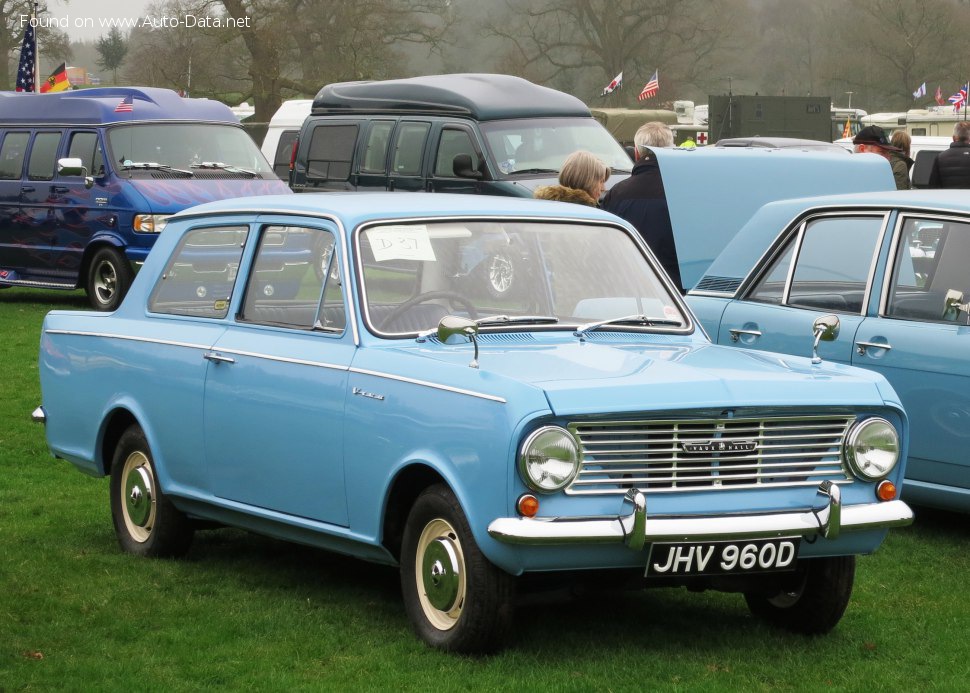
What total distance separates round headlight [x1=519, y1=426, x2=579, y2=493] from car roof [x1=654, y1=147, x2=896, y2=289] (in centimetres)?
473

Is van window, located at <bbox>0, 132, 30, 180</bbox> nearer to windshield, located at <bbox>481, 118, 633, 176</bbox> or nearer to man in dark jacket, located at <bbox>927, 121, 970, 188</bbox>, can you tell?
windshield, located at <bbox>481, 118, 633, 176</bbox>

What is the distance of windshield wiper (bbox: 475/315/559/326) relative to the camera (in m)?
6.04

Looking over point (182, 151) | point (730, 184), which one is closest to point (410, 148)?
point (182, 151)

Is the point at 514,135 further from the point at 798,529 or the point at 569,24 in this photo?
the point at 569,24

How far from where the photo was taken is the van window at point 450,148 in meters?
17.1

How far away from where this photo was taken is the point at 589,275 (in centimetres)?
647

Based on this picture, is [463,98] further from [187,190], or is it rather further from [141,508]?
[141,508]

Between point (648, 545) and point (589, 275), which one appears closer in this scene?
point (648, 545)

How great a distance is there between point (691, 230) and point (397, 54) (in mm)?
45388

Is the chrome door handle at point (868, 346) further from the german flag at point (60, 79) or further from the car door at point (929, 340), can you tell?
the german flag at point (60, 79)

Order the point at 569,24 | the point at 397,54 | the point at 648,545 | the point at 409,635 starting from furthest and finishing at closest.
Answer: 1. the point at 569,24
2. the point at 397,54
3. the point at 409,635
4. the point at 648,545

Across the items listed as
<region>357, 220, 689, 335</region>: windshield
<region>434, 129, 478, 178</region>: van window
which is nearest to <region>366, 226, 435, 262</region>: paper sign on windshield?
<region>357, 220, 689, 335</region>: windshield

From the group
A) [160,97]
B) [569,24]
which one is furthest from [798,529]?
[569,24]

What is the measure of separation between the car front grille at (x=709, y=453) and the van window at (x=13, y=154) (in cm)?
1479
